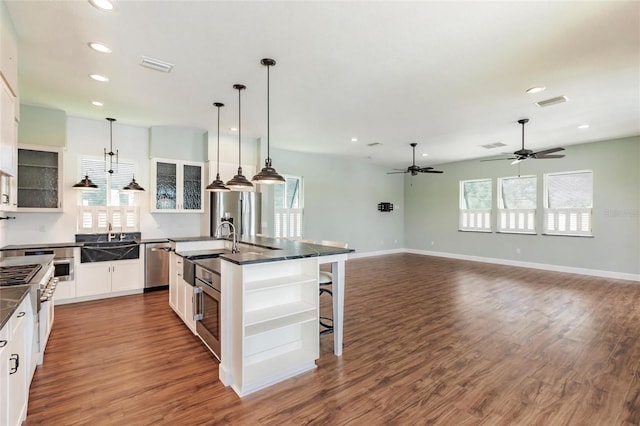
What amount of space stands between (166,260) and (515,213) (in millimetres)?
8662

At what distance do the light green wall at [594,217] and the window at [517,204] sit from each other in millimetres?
185

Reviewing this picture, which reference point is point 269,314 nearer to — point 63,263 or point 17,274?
point 17,274

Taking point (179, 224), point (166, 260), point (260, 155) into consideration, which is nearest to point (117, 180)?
point (179, 224)

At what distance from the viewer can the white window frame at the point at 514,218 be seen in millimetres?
7949

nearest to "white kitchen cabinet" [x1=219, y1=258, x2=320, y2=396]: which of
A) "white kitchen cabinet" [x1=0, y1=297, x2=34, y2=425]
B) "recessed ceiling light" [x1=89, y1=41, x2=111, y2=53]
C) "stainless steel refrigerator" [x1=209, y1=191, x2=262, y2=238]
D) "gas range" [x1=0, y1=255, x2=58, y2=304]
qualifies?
"white kitchen cabinet" [x1=0, y1=297, x2=34, y2=425]

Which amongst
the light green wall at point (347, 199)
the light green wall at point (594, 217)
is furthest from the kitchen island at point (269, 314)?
the light green wall at point (594, 217)

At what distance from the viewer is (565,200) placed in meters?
7.41

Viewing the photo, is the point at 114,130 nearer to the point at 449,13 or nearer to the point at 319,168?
the point at 319,168

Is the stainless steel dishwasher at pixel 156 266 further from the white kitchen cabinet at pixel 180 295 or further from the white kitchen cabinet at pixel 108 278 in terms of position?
the white kitchen cabinet at pixel 180 295

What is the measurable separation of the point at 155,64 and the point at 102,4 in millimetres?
974

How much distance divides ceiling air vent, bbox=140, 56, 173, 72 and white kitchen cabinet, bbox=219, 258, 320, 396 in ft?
7.62

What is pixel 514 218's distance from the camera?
829cm

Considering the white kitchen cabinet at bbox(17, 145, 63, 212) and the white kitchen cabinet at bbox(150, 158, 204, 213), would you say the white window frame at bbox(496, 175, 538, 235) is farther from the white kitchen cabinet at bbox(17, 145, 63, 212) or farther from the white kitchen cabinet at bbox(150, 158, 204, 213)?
the white kitchen cabinet at bbox(17, 145, 63, 212)

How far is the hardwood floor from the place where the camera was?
220 cm
